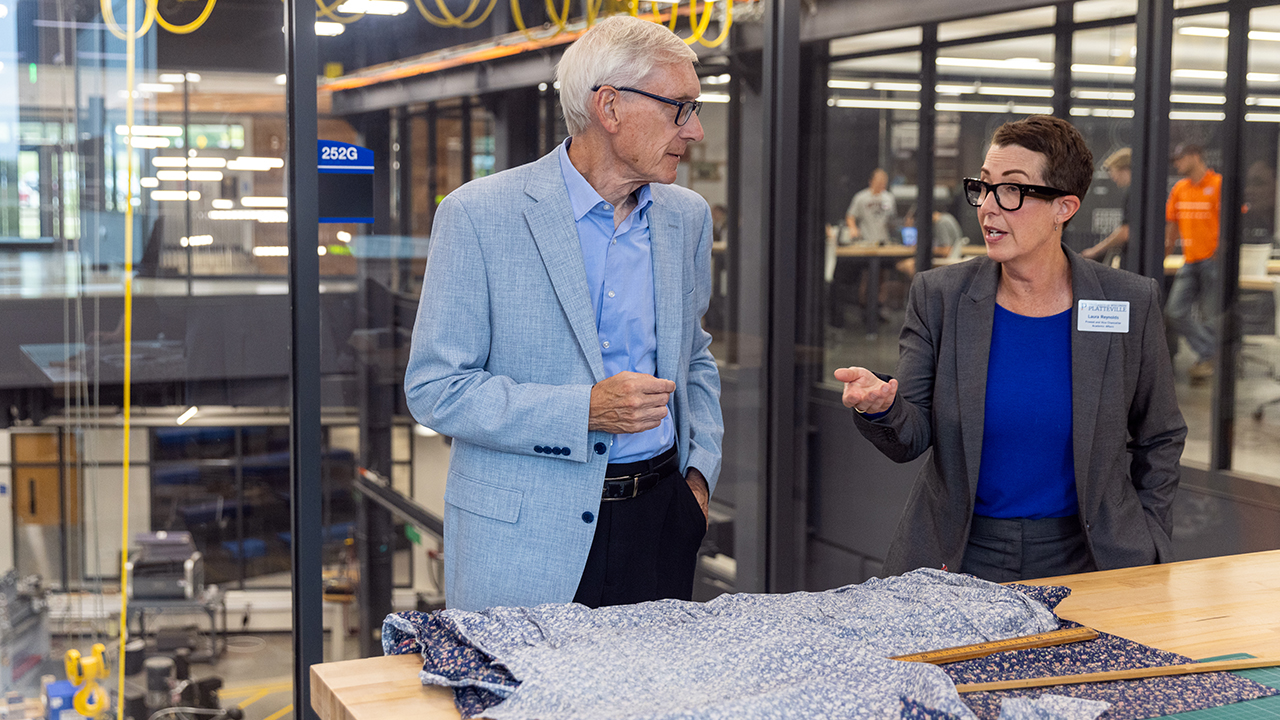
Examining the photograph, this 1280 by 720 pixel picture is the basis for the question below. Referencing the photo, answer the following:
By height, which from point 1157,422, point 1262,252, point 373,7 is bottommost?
point 1157,422

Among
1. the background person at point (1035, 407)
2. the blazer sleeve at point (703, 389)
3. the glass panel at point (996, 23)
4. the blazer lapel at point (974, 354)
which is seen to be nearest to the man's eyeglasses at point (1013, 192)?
the background person at point (1035, 407)

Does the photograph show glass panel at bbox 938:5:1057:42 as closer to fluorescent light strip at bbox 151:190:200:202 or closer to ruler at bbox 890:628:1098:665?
fluorescent light strip at bbox 151:190:200:202

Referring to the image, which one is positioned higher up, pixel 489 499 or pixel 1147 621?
pixel 489 499

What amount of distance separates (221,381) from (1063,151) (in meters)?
2.31

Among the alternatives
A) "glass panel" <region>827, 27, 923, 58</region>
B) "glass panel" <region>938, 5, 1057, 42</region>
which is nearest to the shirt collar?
"glass panel" <region>827, 27, 923, 58</region>

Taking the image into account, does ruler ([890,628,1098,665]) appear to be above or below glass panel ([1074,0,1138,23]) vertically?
below

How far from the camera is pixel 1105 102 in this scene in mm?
4301

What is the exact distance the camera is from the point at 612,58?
78.8 inches

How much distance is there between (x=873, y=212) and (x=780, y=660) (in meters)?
3.70

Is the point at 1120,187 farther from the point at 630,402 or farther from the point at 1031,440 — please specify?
the point at 630,402

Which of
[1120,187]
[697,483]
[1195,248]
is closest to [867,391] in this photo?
[697,483]

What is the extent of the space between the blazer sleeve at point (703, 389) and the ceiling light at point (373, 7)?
1518 mm

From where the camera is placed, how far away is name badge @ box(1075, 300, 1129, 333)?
215 centimetres

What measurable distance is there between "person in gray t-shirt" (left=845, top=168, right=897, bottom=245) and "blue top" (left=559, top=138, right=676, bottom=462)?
2592 mm
